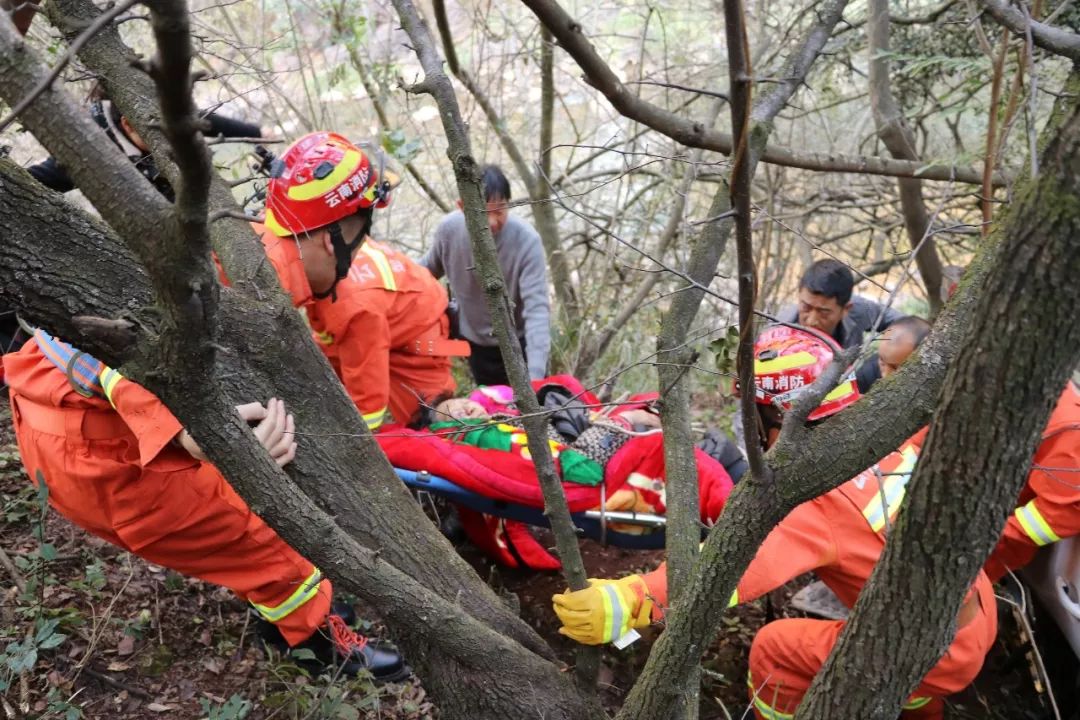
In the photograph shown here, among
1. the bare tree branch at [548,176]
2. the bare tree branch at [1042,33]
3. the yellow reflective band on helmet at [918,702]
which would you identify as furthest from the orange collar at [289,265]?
the yellow reflective band on helmet at [918,702]

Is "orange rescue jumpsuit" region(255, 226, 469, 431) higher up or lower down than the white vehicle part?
higher up

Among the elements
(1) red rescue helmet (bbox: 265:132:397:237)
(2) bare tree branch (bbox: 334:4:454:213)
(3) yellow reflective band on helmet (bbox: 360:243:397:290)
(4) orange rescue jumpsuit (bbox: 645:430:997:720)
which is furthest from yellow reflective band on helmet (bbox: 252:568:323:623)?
(2) bare tree branch (bbox: 334:4:454:213)

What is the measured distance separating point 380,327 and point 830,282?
205 cm

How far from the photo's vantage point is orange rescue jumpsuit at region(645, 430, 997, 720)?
7.68 feet

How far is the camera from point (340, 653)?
111 inches

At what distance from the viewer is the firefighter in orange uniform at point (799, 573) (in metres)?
2.20

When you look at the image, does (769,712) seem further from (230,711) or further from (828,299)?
(828,299)

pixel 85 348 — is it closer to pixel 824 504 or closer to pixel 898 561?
pixel 898 561

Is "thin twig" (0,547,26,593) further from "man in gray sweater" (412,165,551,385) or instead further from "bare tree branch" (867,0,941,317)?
"bare tree branch" (867,0,941,317)

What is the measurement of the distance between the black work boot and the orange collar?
1.16m

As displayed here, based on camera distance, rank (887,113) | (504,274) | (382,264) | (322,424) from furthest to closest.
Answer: (504,274)
(887,113)
(382,264)
(322,424)

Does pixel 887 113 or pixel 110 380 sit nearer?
pixel 110 380

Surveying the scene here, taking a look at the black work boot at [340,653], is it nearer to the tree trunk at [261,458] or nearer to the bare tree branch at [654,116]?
the tree trunk at [261,458]

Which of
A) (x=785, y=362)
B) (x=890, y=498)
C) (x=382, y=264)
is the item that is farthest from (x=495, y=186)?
(x=890, y=498)
